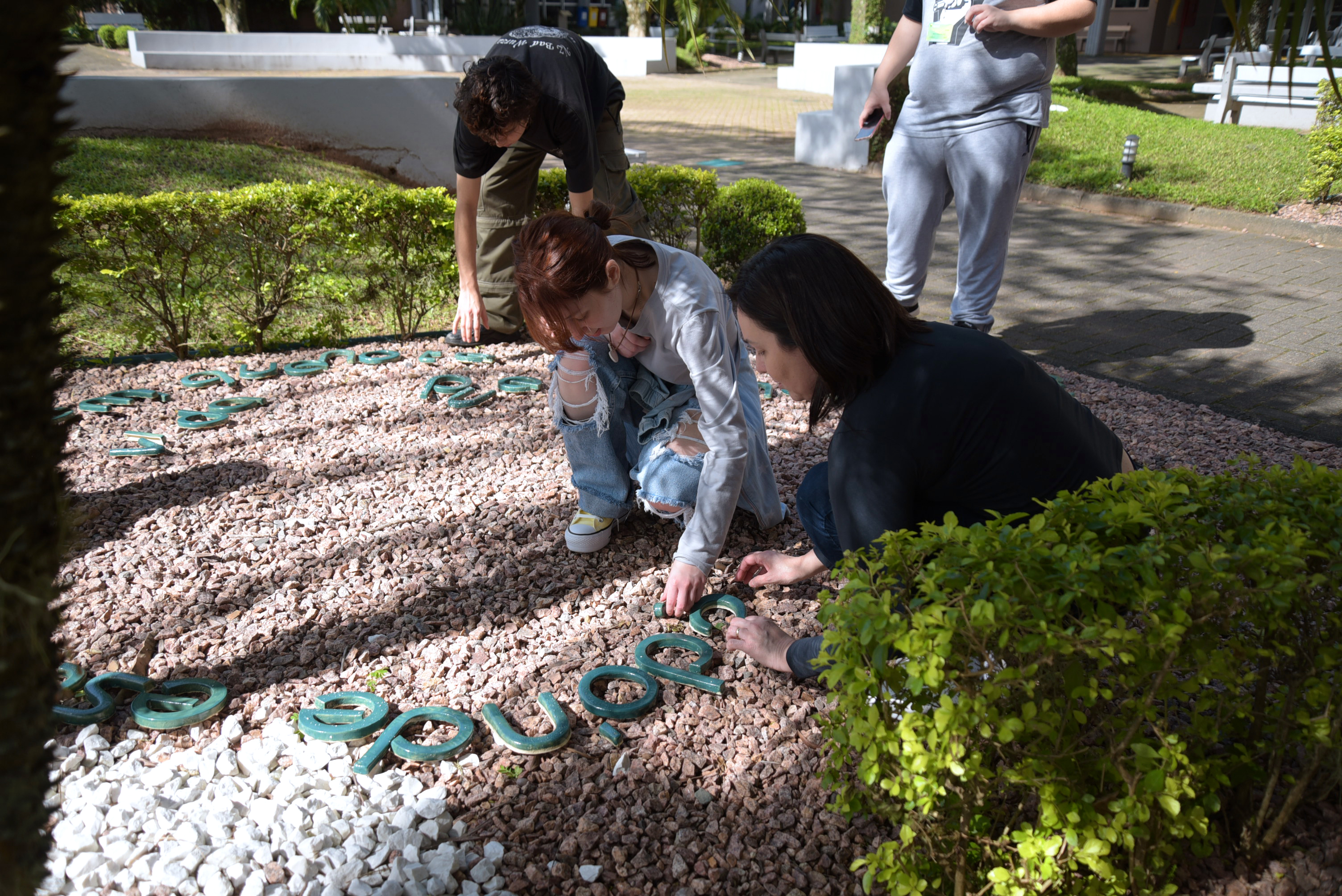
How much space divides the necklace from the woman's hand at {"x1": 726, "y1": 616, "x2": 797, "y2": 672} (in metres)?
0.98

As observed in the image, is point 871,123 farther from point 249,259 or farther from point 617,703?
point 249,259

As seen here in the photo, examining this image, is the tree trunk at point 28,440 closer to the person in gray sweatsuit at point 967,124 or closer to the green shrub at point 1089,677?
the green shrub at point 1089,677

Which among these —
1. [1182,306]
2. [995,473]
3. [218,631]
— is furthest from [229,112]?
[995,473]

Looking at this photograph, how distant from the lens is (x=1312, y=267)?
666 centimetres

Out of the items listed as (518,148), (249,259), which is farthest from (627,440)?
(249,259)

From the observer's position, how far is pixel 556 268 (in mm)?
2385

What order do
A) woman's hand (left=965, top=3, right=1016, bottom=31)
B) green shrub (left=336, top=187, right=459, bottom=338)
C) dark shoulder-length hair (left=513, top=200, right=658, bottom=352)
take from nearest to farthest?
dark shoulder-length hair (left=513, top=200, right=658, bottom=352), woman's hand (left=965, top=3, right=1016, bottom=31), green shrub (left=336, top=187, right=459, bottom=338)

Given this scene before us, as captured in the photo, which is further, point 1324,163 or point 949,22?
point 1324,163

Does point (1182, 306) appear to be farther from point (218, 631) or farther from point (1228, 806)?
point (218, 631)

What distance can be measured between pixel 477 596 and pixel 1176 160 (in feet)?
33.9

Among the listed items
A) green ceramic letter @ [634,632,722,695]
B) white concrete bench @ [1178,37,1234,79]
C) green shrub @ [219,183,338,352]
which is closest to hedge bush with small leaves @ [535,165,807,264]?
green shrub @ [219,183,338,352]

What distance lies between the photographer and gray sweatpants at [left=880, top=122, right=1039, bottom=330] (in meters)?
3.94

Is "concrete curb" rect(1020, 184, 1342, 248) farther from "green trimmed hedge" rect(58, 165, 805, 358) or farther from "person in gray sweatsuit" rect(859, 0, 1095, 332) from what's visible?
"person in gray sweatsuit" rect(859, 0, 1095, 332)

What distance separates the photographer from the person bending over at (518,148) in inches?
132
